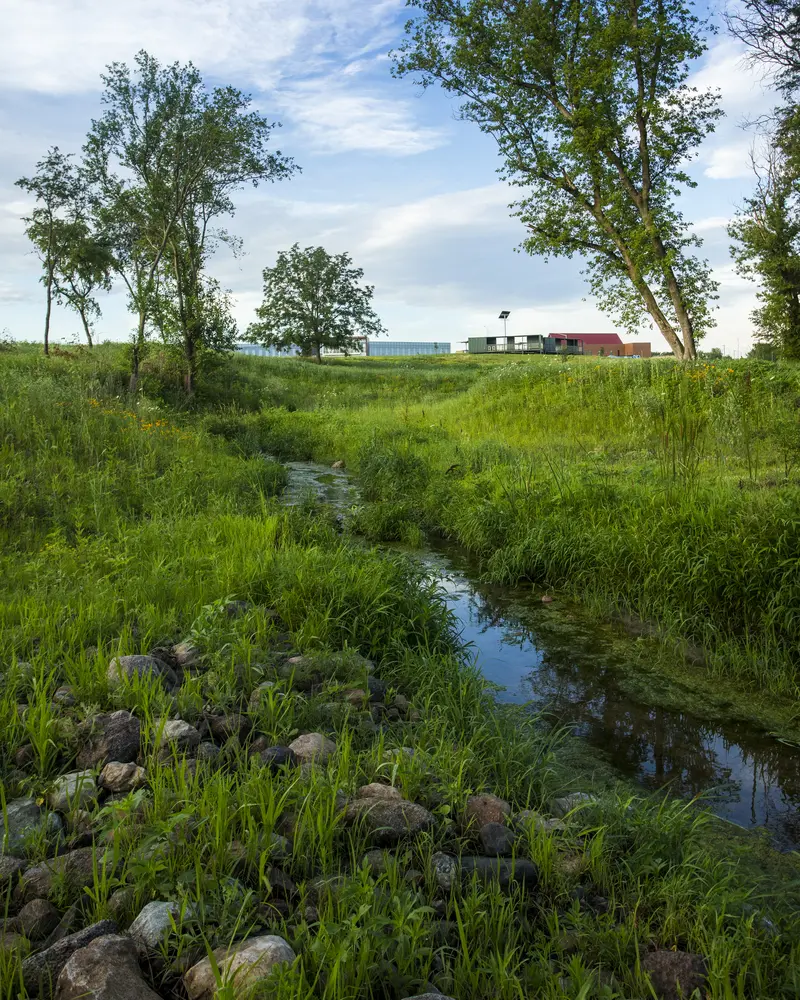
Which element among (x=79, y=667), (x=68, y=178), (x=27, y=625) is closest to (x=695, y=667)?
(x=79, y=667)

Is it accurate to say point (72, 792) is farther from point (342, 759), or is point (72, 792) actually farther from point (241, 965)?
point (241, 965)

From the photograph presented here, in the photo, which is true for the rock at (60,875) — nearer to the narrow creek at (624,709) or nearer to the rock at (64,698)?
the rock at (64,698)

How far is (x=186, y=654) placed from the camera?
386cm

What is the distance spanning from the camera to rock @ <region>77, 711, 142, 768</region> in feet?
9.50

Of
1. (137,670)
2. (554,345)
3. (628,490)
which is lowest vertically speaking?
(137,670)

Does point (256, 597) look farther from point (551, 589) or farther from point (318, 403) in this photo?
point (318, 403)

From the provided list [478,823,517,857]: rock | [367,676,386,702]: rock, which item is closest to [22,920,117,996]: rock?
[478,823,517,857]: rock

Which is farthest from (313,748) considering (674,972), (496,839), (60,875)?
(674,972)

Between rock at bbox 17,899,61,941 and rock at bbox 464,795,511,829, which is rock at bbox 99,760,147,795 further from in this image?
rock at bbox 464,795,511,829

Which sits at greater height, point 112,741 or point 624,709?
point 112,741

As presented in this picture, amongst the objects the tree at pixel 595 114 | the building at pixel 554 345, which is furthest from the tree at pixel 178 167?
the building at pixel 554 345

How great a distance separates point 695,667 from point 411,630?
2.17 m

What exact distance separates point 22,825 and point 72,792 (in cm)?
20

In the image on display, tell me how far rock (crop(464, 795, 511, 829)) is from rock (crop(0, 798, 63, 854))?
1545mm
